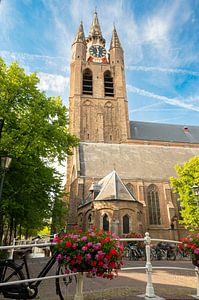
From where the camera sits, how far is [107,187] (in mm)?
21250

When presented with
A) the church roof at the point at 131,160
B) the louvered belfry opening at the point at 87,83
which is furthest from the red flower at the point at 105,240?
the louvered belfry opening at the point at 87,83

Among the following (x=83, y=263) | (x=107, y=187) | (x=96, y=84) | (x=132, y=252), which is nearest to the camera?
(x=83, y=263)

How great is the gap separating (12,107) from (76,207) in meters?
15.4

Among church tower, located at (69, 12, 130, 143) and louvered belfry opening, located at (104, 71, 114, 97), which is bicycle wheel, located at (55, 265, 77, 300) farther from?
louvered belfry opening, located at (104, 71, 114, 97)

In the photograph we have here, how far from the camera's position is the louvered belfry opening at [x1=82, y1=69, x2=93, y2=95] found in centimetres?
4024

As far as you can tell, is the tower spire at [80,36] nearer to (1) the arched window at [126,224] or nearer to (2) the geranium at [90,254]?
(1) the arched window at [126,224]

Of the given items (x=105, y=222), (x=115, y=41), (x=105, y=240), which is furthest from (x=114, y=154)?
(x=115, y=41)

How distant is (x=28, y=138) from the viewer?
11.0 m

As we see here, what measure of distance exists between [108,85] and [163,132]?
14.2m

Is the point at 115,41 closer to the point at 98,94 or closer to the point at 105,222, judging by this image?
the point at 98,94

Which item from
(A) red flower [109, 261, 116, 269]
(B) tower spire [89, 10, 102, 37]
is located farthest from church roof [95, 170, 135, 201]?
(B) tower spire [89, 10, 102, 37]

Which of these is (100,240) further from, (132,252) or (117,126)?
(117,126)

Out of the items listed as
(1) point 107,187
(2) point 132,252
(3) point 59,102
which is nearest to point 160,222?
(1) point 107,187

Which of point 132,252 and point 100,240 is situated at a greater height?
point 100,240
